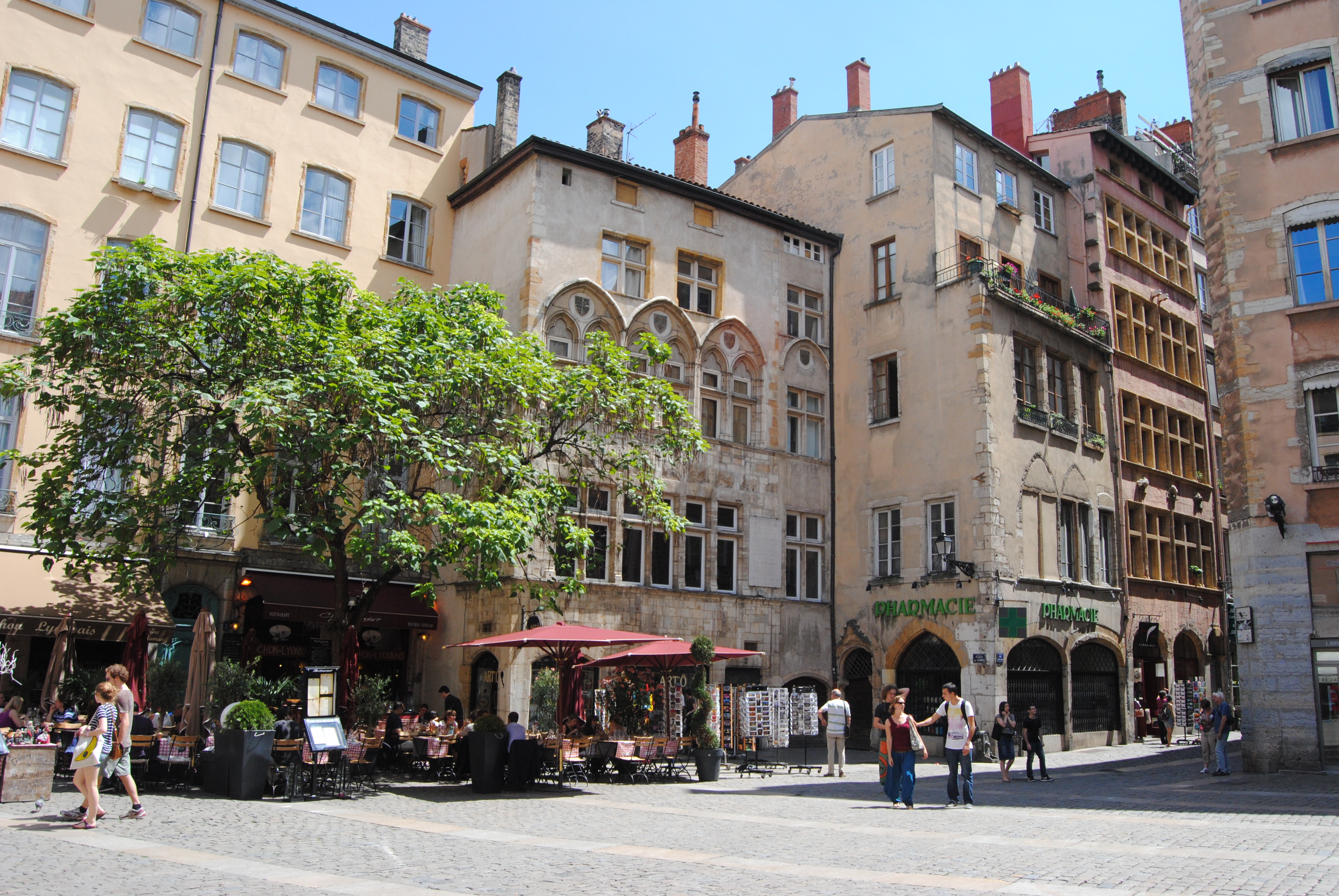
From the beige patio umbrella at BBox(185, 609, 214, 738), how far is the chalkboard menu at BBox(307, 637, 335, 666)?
5.98m

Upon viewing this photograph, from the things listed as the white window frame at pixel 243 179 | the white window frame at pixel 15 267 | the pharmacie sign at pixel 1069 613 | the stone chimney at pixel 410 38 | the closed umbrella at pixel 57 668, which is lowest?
the closed umbrella at pixel 57 668

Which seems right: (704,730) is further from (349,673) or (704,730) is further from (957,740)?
(349,673)

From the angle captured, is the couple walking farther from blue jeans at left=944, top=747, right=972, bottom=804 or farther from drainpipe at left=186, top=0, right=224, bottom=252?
drainpipe at left=186, top=0, right=224, bottom=252

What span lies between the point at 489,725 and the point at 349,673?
2.99 meters

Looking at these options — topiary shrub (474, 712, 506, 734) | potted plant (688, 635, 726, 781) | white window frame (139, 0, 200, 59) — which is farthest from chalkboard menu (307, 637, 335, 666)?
white window frame (139, 0, 200, 59)

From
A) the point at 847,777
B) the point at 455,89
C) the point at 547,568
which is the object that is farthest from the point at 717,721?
the point at 455,89

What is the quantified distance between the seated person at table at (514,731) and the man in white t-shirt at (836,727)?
18.8ft

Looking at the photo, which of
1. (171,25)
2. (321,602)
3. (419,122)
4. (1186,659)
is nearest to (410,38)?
(419,122)

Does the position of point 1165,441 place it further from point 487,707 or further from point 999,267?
point 487,707

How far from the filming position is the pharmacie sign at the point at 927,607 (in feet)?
76.8

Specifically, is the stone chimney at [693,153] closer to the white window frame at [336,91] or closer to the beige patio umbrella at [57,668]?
the white window frame at [336,91]

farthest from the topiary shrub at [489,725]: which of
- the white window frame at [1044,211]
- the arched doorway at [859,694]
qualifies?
the white window frame at [1044,211]

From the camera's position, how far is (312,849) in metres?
9.37

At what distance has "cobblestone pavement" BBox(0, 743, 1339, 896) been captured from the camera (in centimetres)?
782
